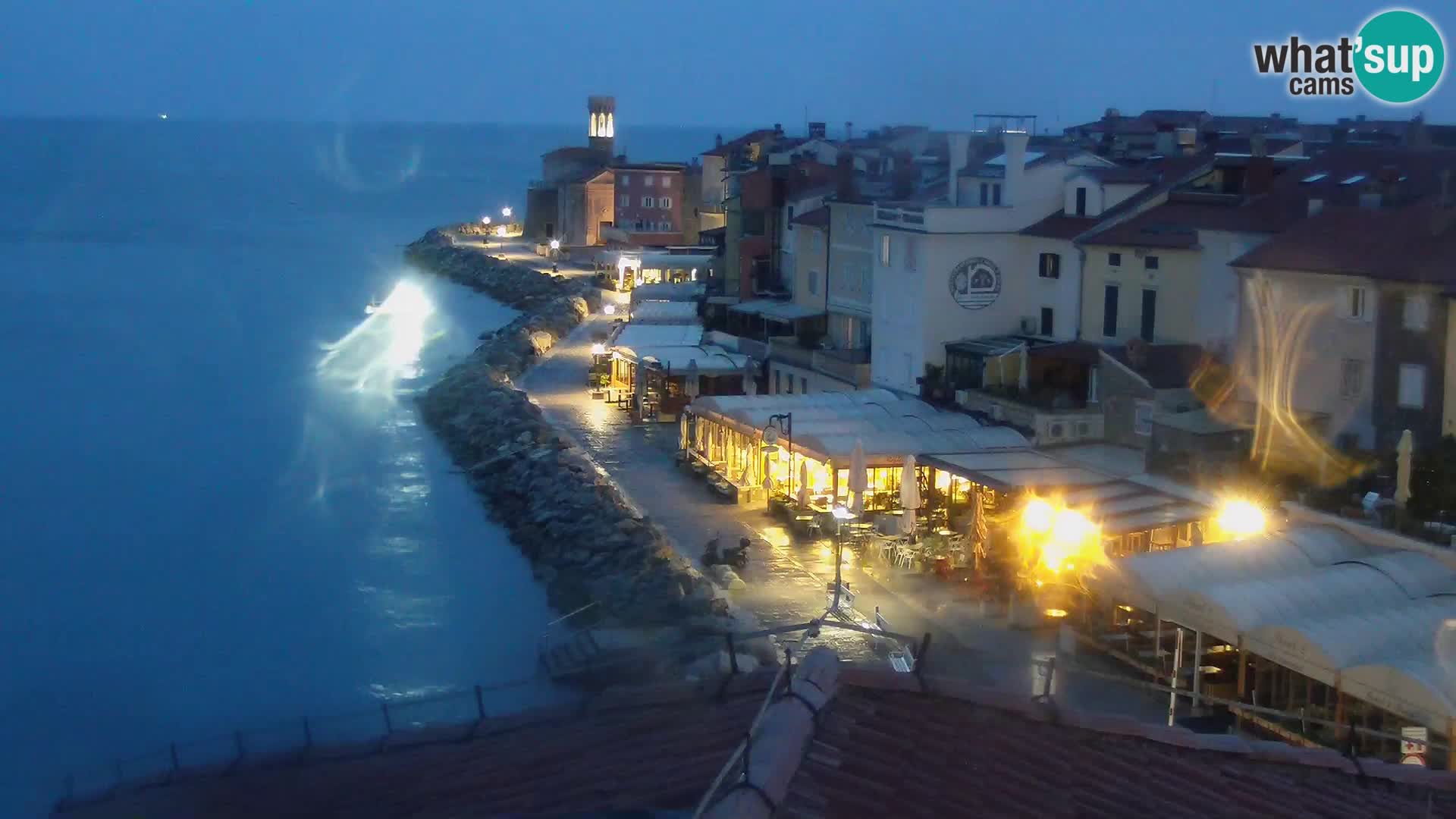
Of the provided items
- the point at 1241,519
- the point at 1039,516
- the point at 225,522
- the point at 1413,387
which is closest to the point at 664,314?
the point at 225,522

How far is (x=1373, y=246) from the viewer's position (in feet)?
37.4

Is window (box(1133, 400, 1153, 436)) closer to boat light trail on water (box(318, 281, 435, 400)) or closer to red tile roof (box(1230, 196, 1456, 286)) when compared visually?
red tile roof (box(1230, 196, 1456, 286))

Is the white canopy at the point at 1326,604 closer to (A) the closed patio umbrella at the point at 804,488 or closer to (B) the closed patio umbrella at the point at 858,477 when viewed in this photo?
(B) the closed patio umbrella at the point at 858,477

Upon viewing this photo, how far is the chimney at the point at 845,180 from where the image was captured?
1880 cm

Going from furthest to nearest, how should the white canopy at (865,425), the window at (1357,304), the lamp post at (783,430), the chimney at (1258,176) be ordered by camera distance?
the chimney at (1258,176), the lamp post at (783,430), the white canopy at (865,425), the window at (1357,304)

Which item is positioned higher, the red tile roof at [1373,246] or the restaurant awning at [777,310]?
the red tile roof at [1373,246]

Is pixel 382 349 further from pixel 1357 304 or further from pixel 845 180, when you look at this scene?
pixel 1357 304

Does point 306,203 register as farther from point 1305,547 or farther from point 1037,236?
point 1305,547

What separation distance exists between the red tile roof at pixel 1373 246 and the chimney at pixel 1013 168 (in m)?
3.50

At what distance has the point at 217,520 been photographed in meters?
17.2

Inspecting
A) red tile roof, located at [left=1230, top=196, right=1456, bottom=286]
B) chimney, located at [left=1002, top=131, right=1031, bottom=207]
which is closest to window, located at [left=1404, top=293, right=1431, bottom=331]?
red tile roof, located at [left=1230, top=196, right=1456, bottom=286]

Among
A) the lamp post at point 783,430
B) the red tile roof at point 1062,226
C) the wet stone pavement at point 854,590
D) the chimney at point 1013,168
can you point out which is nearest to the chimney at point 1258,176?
the red tile roof at point 1062,226

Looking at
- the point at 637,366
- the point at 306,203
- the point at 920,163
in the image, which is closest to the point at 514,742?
the point at 637,366

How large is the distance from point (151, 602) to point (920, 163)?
11676mm
